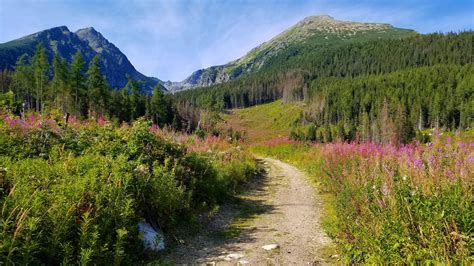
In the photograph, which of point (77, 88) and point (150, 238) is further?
point (77, 88)

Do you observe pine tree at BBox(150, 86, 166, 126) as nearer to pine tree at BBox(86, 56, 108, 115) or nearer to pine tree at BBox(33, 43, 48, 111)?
pine tree at BBox(86, 56, 108, 115)

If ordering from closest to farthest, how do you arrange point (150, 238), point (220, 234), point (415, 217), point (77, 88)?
point (415, 217)
point (150, 238)
point (220, 234)
point (77, 88)

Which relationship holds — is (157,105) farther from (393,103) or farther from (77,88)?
(393,103)

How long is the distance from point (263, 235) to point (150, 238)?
7.81 feet

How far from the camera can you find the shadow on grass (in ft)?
19.4

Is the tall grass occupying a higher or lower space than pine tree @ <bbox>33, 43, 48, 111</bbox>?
lower

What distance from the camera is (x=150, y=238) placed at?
236 inches

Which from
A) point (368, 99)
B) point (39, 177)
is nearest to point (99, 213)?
point (39, 177)

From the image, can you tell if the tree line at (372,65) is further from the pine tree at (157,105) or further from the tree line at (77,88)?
the tree line at (77,88)

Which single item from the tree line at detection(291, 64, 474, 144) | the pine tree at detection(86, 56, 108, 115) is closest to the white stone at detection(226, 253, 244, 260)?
the pine tree at detection(86, 56, 108, 115)

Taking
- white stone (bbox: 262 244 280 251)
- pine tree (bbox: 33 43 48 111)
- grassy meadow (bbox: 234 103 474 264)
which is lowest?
white stone (bbox: 262 244 280 251)

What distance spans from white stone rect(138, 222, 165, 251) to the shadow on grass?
0.65ft

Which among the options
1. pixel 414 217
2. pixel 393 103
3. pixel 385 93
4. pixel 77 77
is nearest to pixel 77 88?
pixel 77 77

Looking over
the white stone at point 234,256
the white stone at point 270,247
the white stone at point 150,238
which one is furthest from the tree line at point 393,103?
the white stone at point 150,238
